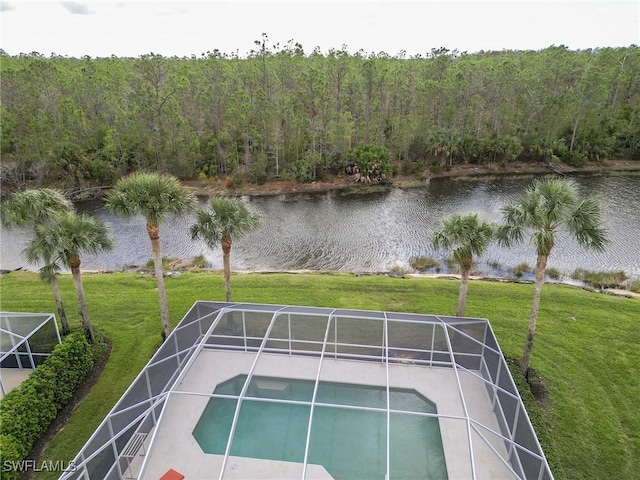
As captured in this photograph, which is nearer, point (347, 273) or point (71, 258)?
point (71, 258)

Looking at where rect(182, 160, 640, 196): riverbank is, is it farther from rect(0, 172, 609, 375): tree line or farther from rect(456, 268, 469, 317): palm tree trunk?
rect(456, 268, 469, 317): palm tree trunk

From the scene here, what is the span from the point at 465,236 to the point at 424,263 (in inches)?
496

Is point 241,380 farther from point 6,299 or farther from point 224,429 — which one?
point 6,299

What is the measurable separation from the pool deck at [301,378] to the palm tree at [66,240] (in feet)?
20.5

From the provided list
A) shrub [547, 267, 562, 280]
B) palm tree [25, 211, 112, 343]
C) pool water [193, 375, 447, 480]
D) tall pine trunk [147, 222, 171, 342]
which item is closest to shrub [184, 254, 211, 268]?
tall pine trunk [147, 222, 171, 342]

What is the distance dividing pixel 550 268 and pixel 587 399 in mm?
13722

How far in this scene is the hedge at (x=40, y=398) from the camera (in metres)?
12.1

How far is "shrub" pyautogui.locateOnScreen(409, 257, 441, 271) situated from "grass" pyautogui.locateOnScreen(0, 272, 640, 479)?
419cm

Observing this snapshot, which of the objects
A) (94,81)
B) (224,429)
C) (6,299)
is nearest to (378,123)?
(94,81)

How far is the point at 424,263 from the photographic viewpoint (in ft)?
92.9

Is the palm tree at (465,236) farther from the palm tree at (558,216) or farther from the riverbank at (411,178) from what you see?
the riverbank at (411,178)

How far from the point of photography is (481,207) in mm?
40969

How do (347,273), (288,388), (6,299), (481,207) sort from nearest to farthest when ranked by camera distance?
(288,388), (6,299), (347,273), (481,207)

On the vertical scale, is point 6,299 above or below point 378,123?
below
